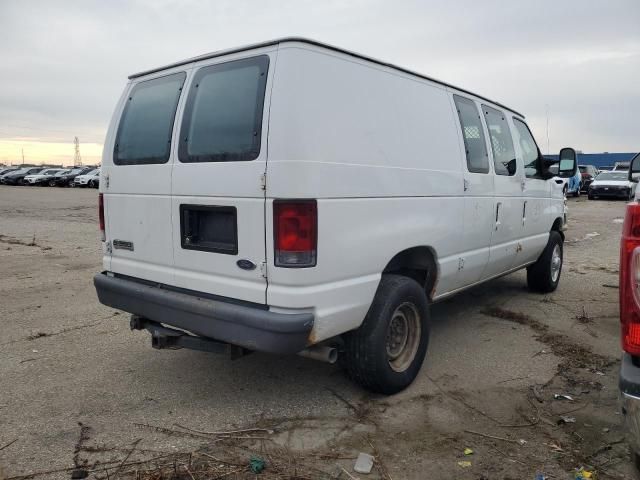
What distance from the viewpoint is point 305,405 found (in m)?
3.72

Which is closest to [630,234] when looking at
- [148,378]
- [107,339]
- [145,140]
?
[145,140]

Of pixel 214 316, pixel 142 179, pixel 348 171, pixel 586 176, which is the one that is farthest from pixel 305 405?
pixel 586 176

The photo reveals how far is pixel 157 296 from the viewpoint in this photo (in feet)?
11.9

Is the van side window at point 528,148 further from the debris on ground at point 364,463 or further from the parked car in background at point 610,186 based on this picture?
the parked car in background at point 610,186

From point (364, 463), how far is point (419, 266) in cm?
165

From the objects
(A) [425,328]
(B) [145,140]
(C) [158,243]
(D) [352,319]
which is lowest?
(A) [425,328]

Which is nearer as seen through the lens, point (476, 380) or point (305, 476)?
point (305, 476)

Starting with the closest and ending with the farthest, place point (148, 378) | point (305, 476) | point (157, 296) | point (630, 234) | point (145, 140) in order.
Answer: point (630, 234)
point (305, 476)
point (157, 296)
point (145, 140)
point (148, 378)

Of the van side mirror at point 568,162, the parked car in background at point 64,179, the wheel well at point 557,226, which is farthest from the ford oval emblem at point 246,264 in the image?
the parked car in background at point 64,179

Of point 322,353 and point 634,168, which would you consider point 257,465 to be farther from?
point 634,168

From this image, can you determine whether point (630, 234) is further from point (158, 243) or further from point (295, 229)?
point (158, 243)

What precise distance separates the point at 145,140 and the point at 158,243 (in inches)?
30.3

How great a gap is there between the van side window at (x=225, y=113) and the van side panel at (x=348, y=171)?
0.17m

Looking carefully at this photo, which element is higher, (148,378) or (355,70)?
(355,70)
